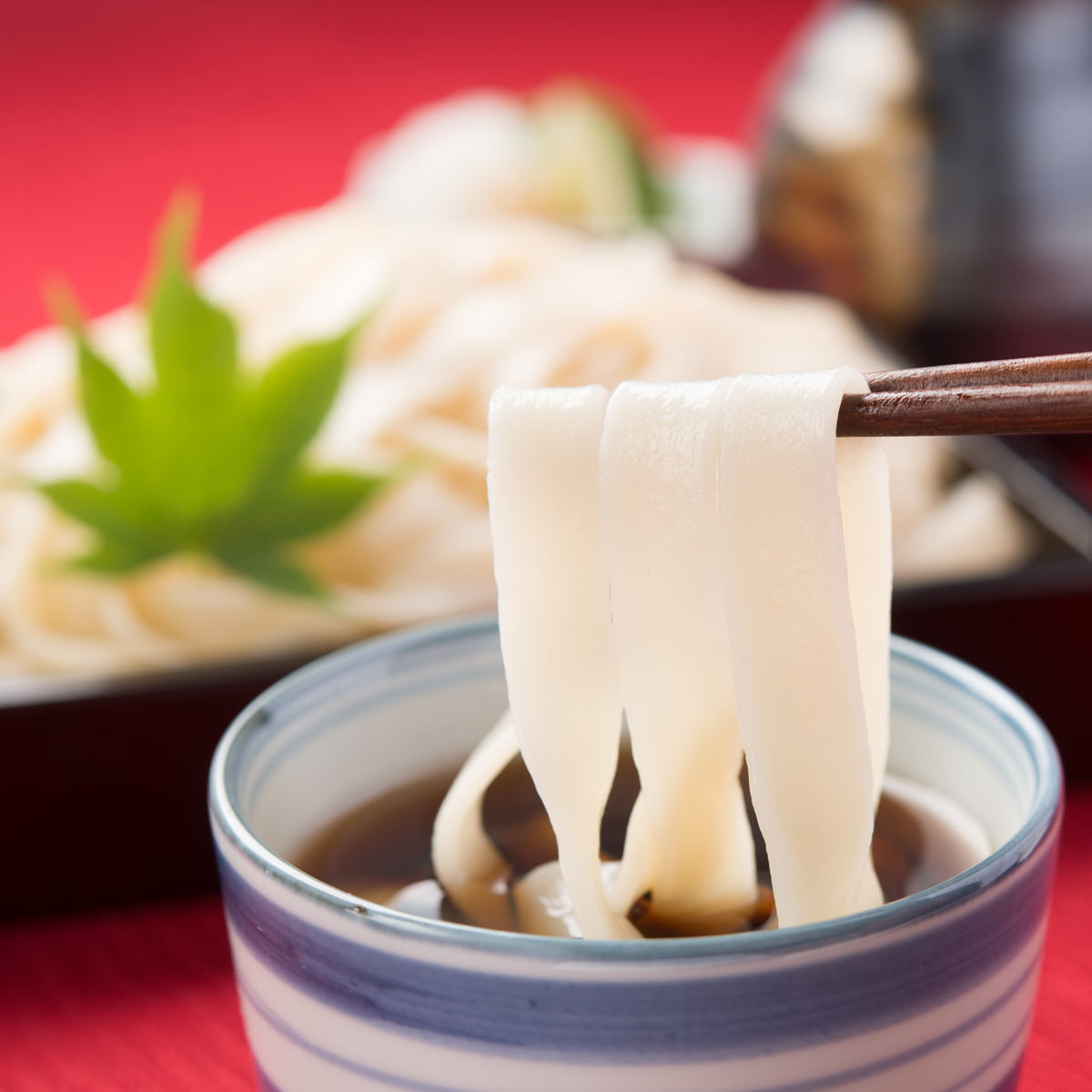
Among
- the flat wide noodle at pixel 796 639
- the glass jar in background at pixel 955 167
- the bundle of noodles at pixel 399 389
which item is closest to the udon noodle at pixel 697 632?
the flat wide noodle at pixel 796 639

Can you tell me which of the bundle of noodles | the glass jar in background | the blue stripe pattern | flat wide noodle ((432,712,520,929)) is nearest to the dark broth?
flat wide noodle ((432,712,520,929))

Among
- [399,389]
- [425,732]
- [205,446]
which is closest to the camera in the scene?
[425,732]

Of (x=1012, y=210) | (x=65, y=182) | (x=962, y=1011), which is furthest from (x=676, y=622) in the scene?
(x=65, y=182)

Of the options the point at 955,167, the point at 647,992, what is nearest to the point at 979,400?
the point at 647,992

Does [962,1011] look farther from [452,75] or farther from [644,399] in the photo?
[452,75]

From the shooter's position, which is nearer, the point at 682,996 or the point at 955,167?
the point at 682,996

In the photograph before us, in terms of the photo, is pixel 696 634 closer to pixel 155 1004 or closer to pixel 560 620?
pixel 560 620

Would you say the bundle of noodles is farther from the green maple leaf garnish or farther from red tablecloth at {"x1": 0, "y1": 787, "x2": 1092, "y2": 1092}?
red tablecloth at {"x1": 0, "y1": 787, "x2": 1092, "y2": 1092}
